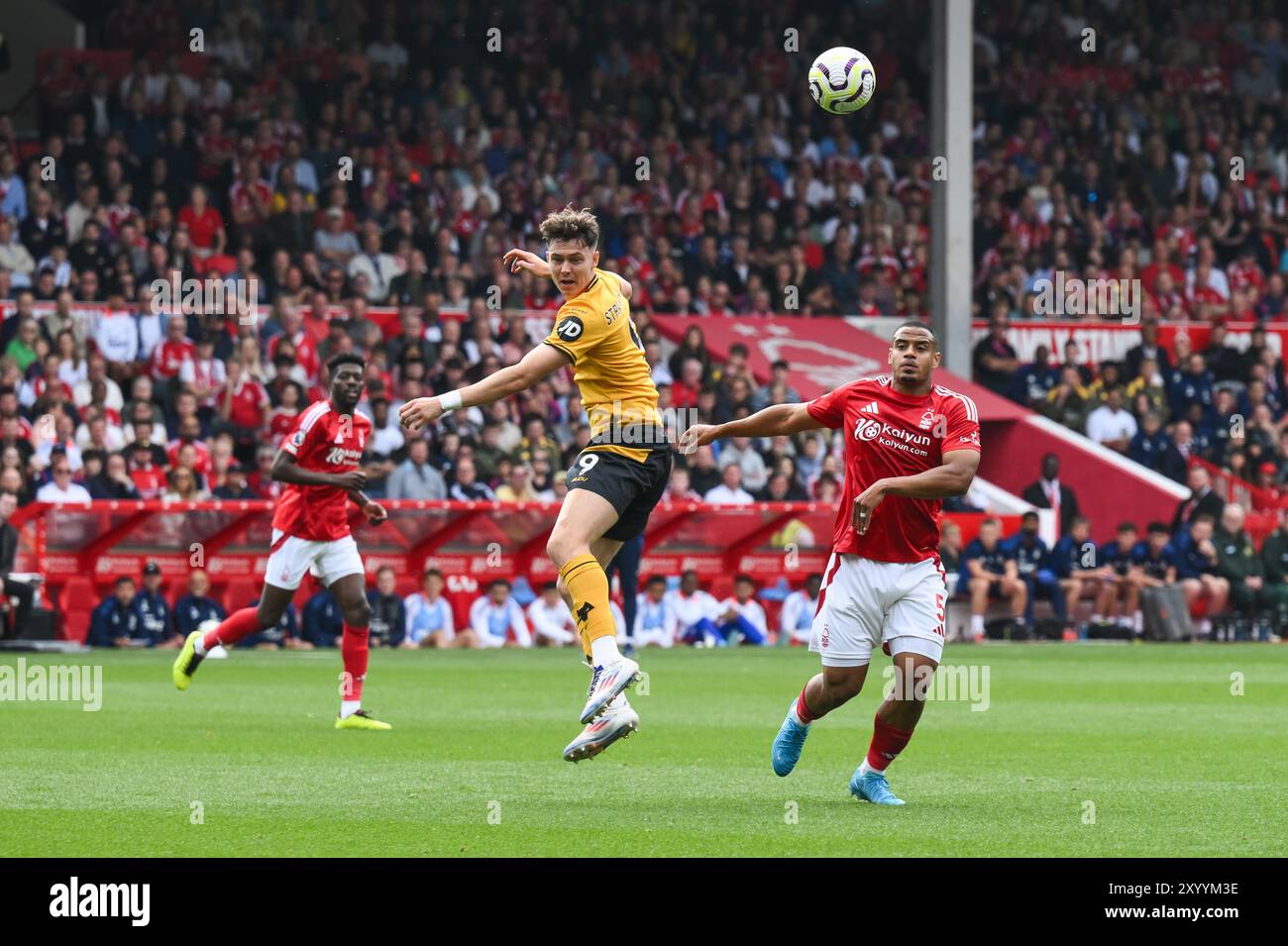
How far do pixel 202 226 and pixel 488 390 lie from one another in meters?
17.2

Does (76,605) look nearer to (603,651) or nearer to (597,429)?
(597,429)

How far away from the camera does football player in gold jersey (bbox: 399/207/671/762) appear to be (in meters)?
9.50

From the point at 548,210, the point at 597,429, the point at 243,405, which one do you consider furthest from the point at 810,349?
the point at 597,429

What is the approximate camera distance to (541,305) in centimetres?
2633

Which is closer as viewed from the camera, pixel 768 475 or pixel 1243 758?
pixel 1243 758

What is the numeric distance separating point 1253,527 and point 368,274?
10.9 meters

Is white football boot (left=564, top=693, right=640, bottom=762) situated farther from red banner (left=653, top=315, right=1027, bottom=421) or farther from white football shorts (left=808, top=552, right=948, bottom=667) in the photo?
red banner (left=653, top=315, right=1027, bottom=421)

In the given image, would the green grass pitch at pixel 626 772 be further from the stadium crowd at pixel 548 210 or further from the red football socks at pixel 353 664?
the stadium crowd at pixel 548 210

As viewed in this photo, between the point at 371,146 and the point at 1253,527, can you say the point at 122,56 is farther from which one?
the point at 1253,527

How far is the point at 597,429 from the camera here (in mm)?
9883

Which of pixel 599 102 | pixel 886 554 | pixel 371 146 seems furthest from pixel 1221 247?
pixel 886 554

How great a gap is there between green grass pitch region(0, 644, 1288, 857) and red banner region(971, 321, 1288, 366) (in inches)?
422

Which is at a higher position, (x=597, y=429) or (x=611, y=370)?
(x=611, y=370)

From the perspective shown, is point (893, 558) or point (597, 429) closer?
point (893, 558)
